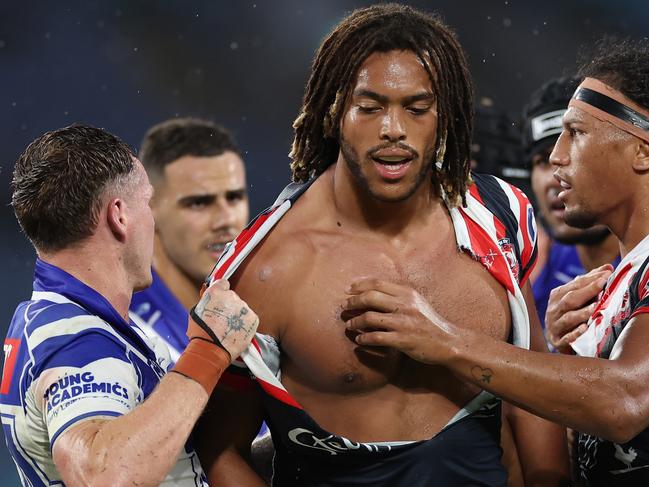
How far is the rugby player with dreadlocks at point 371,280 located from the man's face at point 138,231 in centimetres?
22

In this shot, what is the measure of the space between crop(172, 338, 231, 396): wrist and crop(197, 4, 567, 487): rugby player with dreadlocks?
0.28 feet

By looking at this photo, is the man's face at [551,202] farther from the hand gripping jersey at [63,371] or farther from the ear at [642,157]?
the hand gripping jersey at [63,371]

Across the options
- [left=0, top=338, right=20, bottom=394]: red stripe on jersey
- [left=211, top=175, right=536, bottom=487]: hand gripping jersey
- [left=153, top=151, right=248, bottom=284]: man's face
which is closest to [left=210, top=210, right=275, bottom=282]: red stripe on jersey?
[left=211, top=175, right=536, bottom=487]: hand gripping jersey

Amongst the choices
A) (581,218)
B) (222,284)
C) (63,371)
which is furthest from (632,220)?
(63,371)

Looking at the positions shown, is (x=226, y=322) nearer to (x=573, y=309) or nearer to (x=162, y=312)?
(x=573, y=309)

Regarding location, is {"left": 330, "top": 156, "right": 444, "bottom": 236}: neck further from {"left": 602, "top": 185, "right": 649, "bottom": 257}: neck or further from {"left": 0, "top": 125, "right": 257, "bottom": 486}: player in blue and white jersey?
{"left": 602, "top": 185, "right": 649, "bottom": 257}: neck

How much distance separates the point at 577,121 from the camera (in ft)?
8.12

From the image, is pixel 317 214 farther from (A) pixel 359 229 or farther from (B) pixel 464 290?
(B) pixel 464 290

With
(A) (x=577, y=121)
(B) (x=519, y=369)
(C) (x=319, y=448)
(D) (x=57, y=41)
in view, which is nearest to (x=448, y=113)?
(A) (x=577, y=121)

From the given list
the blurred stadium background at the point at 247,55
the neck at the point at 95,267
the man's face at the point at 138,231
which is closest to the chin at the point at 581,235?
the blurred stadium background at the point at 247,55

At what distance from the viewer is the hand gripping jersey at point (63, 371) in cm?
184

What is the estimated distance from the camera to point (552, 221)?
4.34m

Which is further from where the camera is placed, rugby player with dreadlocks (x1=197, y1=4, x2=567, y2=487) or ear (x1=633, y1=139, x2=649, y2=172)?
ear (x1=633, y1=139, x2=649, y2=172)

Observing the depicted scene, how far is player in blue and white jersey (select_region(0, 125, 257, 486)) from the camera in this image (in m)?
1.80
